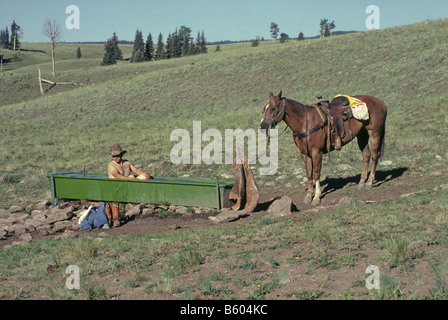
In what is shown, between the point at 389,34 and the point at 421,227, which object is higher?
the point at 389,34

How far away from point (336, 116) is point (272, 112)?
1920mm

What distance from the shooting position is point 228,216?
33.4 ft

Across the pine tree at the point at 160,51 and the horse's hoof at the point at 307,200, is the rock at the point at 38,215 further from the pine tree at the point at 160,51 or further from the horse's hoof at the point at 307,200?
the pine tree at the point at 160,51

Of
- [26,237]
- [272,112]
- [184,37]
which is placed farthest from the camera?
[184,37]

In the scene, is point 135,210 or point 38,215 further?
point 38,215

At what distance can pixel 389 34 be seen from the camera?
43906 millimetres

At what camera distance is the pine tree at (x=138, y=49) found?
104 meters

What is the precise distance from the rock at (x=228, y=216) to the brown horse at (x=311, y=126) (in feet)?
6.27

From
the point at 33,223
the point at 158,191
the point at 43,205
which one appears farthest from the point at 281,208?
the point at 43,205

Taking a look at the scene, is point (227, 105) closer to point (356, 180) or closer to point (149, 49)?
point (356, 180)

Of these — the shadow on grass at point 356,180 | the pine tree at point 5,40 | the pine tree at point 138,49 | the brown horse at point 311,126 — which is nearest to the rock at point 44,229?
the brown horse at point 311,126
